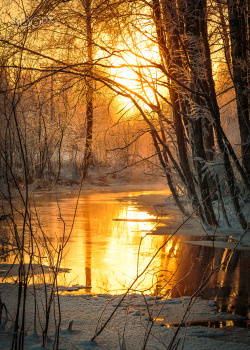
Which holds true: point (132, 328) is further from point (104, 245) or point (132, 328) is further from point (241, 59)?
point (241, 59)

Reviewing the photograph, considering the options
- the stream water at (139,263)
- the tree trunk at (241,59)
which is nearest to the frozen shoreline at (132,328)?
the stream water at (139,263)

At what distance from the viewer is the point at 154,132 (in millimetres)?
→ 9188

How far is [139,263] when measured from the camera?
614 cm

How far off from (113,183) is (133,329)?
2179 centimetres

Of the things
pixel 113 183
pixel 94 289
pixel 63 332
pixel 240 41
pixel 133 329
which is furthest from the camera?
pixel 113 183

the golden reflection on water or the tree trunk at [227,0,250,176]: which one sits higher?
the tree trunk at [227,0,250,176]

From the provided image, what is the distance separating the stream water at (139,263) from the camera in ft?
15.4

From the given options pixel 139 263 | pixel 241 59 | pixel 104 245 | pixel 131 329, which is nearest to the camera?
pixel 131 329

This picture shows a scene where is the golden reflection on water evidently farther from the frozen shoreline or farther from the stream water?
the frozen shoreline

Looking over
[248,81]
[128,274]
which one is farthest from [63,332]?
[248,81]

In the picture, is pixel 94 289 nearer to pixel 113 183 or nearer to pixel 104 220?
pixel 104 220

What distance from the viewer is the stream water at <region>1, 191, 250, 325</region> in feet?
15.4

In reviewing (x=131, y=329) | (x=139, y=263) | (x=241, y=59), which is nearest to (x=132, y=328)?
(x=131, y=329)

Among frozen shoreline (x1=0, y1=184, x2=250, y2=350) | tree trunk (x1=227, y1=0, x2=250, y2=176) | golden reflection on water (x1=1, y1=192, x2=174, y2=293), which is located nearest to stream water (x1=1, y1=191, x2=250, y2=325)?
golden reflection on water (x1=1, y1=192, x2=174, y2=293)
